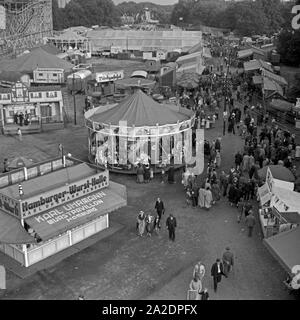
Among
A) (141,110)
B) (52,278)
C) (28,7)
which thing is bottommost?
(52,278)

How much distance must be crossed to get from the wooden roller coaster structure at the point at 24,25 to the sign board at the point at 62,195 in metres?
43.5

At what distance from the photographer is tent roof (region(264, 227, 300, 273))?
11172 mm

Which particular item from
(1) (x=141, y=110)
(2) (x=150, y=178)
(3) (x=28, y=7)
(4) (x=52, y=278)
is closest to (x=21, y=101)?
(1) (x=141, y=110)

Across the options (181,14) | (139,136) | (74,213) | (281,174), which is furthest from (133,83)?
(181,14)

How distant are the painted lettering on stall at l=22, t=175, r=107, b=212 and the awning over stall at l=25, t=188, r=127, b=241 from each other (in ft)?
0.86

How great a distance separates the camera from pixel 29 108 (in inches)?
1025

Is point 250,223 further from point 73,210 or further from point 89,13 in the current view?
point 89,13

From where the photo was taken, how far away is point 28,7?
2494 inches

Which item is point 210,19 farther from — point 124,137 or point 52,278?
point 52,278

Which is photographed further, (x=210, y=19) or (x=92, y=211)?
(x=210, y=19)

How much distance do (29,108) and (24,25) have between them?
4078 centimetres

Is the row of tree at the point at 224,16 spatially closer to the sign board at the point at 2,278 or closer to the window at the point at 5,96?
the window at the point at 5,96

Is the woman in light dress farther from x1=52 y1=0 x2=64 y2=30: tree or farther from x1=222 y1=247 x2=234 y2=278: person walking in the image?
x1=52 y1=0 x2=64 y2=30: tree

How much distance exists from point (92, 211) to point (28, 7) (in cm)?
5596
